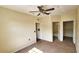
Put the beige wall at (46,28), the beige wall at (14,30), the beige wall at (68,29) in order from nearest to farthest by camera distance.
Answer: the beige wall at (14,30) → the beige wall at (46,28) → the beige wall at (68,29)

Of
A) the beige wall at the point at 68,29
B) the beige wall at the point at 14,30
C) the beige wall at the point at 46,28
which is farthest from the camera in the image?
the beige wall at the point at 68,29

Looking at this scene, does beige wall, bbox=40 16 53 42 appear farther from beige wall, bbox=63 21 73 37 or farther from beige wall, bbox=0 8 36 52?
beige wall, bbox=63 21 73 37

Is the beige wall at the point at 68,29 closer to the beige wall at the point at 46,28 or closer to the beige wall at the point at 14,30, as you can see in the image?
the beige wall at the point at 46,28

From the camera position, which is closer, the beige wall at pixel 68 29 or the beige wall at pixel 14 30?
the beige wall at pixel 14 30

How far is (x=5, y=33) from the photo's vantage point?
355 centimetres

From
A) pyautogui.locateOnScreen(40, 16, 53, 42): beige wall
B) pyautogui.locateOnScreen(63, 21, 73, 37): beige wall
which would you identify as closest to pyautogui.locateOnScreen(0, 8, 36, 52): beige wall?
pyautogui.locateOnScreen(40, 16, 53, 42): beige wall

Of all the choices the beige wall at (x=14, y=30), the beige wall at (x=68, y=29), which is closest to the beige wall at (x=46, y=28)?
the beige wall at (x=14, y=30)

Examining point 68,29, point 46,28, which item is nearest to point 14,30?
point 46,28

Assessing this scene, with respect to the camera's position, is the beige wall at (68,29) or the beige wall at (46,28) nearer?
the beige wall at (46,28)

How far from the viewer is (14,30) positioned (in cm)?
409

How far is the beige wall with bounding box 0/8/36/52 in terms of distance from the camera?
3446mm

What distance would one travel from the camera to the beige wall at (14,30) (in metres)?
3.45

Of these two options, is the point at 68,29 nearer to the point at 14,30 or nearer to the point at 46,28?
the point at 46,28
